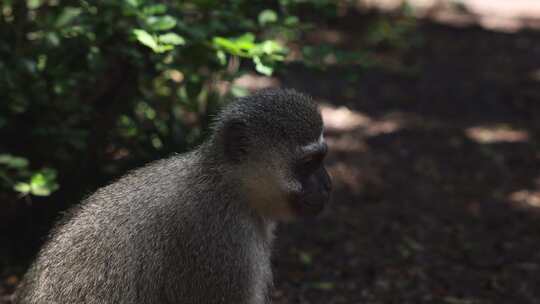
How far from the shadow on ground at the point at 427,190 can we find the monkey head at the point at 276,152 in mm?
1606

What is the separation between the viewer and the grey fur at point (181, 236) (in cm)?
341

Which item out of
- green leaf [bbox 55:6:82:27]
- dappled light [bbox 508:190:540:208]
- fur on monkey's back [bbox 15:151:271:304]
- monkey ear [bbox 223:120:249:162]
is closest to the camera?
fur on monkey's back [bbox 15:151:271:304]

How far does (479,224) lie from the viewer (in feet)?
20.8

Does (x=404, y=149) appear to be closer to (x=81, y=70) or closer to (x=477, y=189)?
(x=477, y=189)

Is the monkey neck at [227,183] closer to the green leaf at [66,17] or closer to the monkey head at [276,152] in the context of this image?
the monkey head at [276,152]

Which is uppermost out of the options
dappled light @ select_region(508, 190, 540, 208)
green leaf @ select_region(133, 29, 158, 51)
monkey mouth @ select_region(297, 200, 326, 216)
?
green leaf @ select_region(133, 29, 158, 51)

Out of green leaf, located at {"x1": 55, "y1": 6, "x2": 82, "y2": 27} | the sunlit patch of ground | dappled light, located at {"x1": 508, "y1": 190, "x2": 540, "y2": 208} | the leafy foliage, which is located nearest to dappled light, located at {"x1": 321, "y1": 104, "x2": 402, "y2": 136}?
dappled light, located at {"x1": 508, "y1": 190, "x2": 540, "y2": 208}

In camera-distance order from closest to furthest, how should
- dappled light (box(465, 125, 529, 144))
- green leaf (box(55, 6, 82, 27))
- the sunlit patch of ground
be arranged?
green leaf (box(55, 6, 82, 27)) < dappled light (box(465, 125, 529, 144)) < the sunlit patch of ground

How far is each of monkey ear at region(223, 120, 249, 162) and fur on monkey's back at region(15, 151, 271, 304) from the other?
141 mm

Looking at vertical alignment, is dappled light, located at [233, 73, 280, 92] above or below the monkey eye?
below

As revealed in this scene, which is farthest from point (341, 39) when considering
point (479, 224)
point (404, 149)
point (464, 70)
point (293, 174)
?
point (293, 174)

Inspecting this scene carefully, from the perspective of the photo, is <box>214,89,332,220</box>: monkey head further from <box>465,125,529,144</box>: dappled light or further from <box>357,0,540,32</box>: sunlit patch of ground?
<box>357,0,540,32</box>: sunlit patch of ground

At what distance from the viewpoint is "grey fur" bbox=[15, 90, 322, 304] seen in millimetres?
3412

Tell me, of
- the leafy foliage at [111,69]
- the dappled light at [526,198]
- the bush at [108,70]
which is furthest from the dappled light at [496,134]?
the bush at [108,70]
